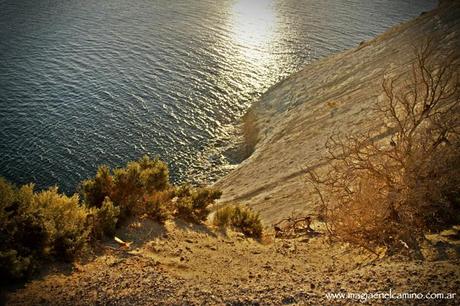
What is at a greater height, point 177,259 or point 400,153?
point 400,153

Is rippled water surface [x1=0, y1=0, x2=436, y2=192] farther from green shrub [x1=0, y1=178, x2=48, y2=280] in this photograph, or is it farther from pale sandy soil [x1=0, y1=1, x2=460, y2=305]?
green shrub [x1=0, y1=178, x2=48, y2=280]

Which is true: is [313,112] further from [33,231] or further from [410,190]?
[33,231]

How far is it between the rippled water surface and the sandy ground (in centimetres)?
1114

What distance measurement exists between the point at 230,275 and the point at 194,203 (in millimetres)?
3891

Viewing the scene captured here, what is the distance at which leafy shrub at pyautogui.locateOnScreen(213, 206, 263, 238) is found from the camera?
10844 mm

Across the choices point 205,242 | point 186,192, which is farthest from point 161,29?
point 205,242

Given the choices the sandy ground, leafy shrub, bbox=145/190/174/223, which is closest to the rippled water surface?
leafy shrub, bbox=145/190/174/223

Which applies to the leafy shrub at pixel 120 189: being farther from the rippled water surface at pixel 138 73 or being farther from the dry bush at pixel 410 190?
the rippled water surface at pixel 138 73

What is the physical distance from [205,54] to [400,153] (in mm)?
26601

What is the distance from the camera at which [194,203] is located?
36.9 feet

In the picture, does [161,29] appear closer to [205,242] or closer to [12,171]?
[12,171]

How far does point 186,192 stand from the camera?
38.6 ft

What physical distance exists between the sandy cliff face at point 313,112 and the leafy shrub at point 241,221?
5.08 ft

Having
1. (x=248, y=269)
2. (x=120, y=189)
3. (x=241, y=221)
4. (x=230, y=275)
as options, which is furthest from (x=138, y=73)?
(x=230, y=275)
